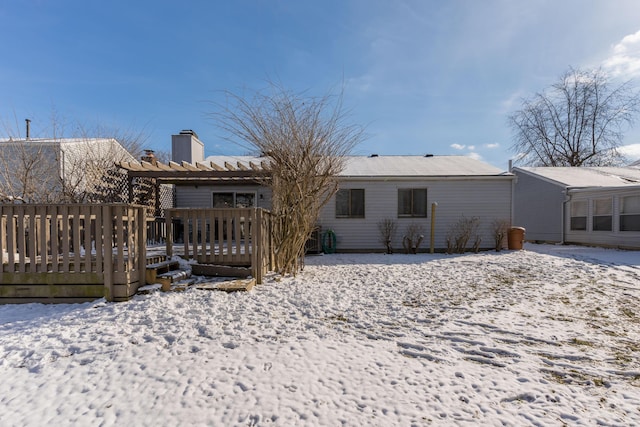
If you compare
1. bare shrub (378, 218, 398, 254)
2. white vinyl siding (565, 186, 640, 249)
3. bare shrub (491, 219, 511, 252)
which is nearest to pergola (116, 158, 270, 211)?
bare shrub (378, 218, 398, 254)

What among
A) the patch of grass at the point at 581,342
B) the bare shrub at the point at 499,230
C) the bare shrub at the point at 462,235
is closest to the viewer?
the patch of grass at the point at 581,342

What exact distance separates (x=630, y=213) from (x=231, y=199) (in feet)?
46.8

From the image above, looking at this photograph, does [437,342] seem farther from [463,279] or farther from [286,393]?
[463,279]

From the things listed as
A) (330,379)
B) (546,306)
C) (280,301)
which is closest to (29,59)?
(280,301)

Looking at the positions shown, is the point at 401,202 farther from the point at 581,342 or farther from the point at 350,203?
the point at 581,342

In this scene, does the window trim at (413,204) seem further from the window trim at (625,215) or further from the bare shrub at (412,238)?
the window trim at (625,215)

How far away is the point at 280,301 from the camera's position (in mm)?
4027

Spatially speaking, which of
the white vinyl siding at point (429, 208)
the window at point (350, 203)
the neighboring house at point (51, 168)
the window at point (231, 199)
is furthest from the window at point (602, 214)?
the neighboring house at point (51, 168)

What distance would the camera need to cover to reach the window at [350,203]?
10086mm

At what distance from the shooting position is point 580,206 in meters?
12.2

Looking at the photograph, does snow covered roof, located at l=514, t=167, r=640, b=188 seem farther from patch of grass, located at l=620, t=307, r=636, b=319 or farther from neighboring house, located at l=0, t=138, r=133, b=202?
neighboring house, located at l=0, t=138, r=133, b=202

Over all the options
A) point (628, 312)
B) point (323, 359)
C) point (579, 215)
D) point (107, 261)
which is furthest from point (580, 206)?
point (107, 261)

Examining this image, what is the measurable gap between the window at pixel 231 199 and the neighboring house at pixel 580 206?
1231 centimetres

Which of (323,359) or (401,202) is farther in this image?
(401,202)
